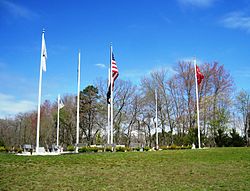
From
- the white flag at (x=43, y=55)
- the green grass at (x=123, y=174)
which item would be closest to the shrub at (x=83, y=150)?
the white flag at (x=43, y=55)

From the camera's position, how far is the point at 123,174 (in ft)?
40.4

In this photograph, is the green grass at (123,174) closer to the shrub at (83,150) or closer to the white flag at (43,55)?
the white flag at (43,55)

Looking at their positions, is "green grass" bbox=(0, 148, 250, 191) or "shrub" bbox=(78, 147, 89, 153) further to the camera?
"shrub" bbox=(78, 147, 89, 153)

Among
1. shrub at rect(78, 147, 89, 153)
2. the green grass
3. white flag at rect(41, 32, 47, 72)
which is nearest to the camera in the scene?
the green grass

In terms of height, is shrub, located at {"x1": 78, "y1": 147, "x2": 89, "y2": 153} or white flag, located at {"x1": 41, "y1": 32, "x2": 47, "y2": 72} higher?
white flag, located at {"x1": 41, "y1": 32, "x2": 47, "y2": 72}

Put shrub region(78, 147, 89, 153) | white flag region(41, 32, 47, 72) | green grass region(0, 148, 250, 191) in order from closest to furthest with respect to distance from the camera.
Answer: green grass region(0, 148, 250, 191) < white flag region(41, 32, 47, 72) < shrub region(78, 147, 89, 153)

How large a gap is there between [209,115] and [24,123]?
4271 centimetres

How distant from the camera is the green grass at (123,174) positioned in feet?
32.3

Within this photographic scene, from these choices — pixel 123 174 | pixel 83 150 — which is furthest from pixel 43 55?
pixel 123 174

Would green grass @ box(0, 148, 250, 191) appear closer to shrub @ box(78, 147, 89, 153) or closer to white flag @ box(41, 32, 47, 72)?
white flag @ box(41, 32, 47, 72)

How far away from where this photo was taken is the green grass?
9.86 metres

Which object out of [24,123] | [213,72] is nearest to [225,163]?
[213,72]

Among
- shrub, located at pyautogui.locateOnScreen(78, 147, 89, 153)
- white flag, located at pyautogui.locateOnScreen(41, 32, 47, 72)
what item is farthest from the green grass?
shrub, located at pyautogui.locateOnScreen(78, 147, 89, 153)

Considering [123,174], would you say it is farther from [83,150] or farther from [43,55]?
[83,150]
